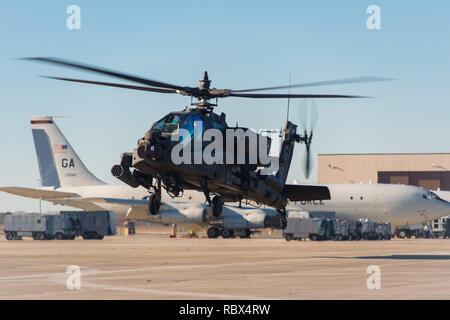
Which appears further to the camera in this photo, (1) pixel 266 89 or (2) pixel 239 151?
(2) pixel 239 151

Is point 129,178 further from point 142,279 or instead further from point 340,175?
point 340,175

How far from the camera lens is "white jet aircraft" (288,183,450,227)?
231ft

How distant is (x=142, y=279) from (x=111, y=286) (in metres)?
2.16

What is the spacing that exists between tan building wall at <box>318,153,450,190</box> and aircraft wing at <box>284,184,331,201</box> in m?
80.4

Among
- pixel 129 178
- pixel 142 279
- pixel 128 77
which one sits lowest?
pixel 142 279

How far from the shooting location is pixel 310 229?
60.2 meters

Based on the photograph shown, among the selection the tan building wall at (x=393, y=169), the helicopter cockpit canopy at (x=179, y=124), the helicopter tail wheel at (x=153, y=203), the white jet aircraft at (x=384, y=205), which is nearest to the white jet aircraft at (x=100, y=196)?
the white jet aircraft at (x=384, y=205)

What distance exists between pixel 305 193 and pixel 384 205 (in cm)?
3878

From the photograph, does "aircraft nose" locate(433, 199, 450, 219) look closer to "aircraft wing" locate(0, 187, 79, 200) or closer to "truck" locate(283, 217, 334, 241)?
"truck" locate(283, 217, 334, 241)

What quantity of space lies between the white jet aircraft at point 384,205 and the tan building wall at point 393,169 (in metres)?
40.6

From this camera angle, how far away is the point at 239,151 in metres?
28.7

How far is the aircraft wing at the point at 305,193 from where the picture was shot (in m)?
33.1

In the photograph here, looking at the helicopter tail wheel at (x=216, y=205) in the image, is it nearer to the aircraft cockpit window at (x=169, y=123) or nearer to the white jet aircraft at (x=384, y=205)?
the aircraft cockpit window at (x=169, y=123)
